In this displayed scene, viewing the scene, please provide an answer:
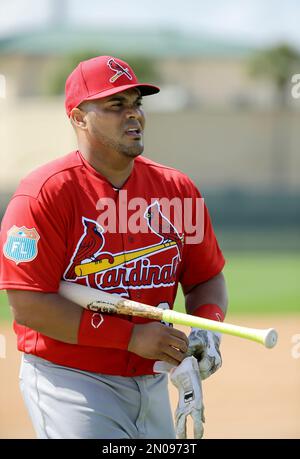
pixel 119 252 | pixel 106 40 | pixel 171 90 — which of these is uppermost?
pixel 106 40

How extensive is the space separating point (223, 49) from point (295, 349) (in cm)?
4872

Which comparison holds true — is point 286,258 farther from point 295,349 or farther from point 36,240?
point 36,240

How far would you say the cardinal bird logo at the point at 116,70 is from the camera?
3877 mm

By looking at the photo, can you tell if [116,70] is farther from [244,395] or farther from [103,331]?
[244,395]

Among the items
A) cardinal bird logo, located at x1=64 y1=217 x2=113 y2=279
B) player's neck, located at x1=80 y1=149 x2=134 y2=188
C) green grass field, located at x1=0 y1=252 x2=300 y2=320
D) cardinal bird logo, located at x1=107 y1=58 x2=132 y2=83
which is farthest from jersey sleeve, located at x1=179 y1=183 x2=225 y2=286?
green grass field, located at x1=0 y1=252 x2=300 y2=320

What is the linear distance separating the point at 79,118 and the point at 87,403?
4.15 feet

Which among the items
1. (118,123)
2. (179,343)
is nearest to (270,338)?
(179,343)

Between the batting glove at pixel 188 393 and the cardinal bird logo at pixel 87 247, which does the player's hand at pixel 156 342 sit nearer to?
the batting glove at pixel 188 393

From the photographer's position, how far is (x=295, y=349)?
31.6ft

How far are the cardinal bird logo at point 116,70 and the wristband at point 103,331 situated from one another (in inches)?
40.8

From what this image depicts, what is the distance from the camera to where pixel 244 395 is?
27.1ft

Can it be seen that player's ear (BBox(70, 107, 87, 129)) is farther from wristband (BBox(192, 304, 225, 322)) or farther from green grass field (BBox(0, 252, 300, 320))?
green grass field (BBox(0, 252, 300, 320))

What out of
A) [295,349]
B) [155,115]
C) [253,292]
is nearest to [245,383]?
[295,349]

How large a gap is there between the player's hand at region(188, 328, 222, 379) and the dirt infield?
2.72 m
